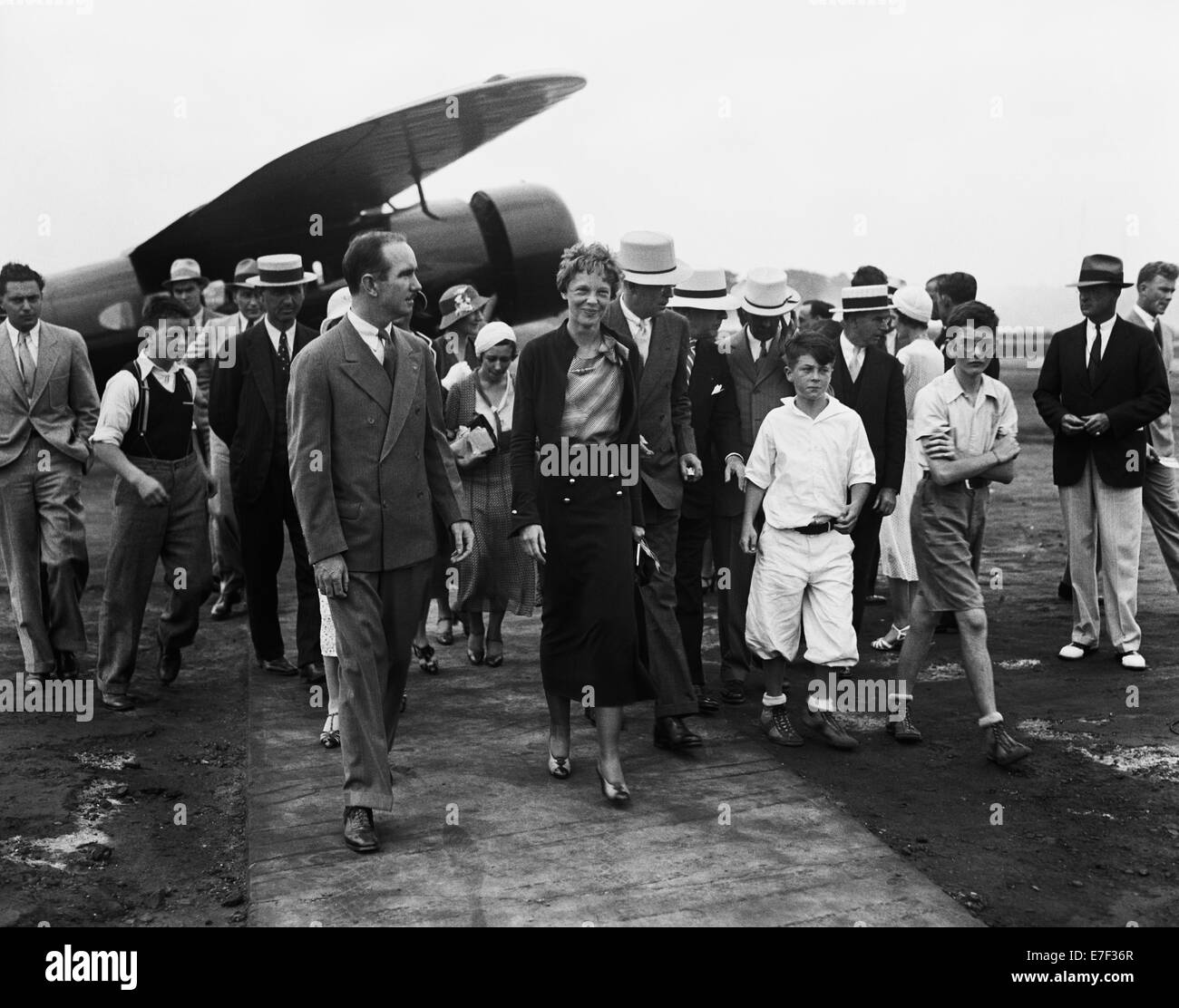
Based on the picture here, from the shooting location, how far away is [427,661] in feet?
21.2

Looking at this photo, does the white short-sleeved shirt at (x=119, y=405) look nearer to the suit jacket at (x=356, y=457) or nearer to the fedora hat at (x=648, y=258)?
the suit jacket at (x=356, y=457)

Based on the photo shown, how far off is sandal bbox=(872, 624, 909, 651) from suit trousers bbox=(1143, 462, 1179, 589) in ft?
4.59

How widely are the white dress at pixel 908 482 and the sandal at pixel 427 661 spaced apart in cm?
238

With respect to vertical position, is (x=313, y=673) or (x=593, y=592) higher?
(x=593, y=592)

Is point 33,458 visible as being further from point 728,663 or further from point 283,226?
point 283,226

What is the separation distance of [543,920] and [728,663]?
8.61 ft

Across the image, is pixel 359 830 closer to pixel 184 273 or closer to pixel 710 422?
pixel 710 422

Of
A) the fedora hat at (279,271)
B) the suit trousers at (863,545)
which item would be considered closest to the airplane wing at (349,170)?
the fedora hat at (279,271)

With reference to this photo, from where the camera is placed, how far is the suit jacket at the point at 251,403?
20.8 feet

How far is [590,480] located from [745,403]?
1594 millimetres

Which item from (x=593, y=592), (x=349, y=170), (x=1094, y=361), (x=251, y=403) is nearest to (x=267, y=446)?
(x=251, y=403)

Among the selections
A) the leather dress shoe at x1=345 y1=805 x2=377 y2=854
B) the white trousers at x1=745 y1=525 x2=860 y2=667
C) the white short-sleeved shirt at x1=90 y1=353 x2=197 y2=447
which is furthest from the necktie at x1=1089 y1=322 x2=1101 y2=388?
the white short-sleeved shirt at x1=90 y1=353 x2=197 y2=447

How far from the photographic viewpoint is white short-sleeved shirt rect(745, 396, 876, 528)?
5.24 metres
